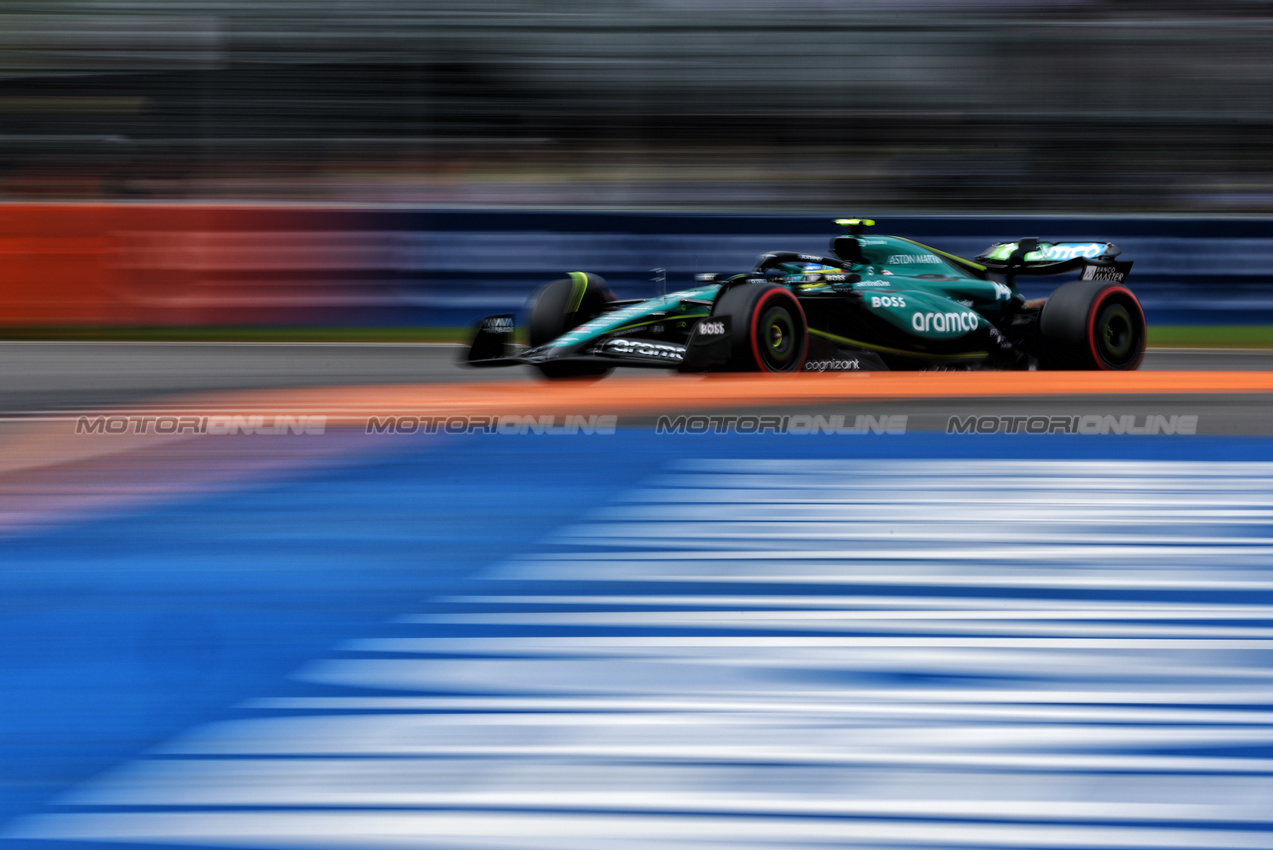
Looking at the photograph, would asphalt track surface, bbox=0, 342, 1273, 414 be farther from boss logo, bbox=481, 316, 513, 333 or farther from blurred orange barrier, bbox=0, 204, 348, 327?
blurred orange barrier, bbox=0, 204, 348, 327

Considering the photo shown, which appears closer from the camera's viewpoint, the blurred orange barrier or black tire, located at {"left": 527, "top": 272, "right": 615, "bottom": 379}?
black tire, located at {"left": 527, "top": 272, "right": 615, "bottom": 379}

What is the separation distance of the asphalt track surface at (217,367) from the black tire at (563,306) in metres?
0.40

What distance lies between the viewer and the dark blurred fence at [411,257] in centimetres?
1118

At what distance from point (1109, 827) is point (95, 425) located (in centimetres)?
542

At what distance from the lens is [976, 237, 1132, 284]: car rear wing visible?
8.92 meters

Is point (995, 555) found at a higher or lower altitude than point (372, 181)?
lower

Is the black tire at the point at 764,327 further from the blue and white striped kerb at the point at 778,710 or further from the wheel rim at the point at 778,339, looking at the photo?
the blue and white striped kerb at the point at 778,710

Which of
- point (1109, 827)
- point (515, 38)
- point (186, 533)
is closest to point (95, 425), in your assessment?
point (186, 533)

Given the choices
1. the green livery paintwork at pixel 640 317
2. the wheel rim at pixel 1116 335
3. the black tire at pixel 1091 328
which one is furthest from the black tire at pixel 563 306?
the wheel rim at pixel 1116 335

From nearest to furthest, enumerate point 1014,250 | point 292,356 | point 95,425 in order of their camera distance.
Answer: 1. point 95,425
2. point 1014,250
3. point 292,356

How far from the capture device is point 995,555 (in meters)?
4.36

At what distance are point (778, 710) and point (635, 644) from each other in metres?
0.53

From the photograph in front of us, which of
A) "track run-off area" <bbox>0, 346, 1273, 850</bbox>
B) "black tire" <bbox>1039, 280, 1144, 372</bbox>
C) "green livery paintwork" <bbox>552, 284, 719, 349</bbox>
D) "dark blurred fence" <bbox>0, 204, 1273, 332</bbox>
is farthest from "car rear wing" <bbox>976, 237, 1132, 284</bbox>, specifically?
"track run-off area" <bbox>0, 346, 1273, 850</bbox>

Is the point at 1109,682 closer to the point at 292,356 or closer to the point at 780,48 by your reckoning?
the point at 292,356
